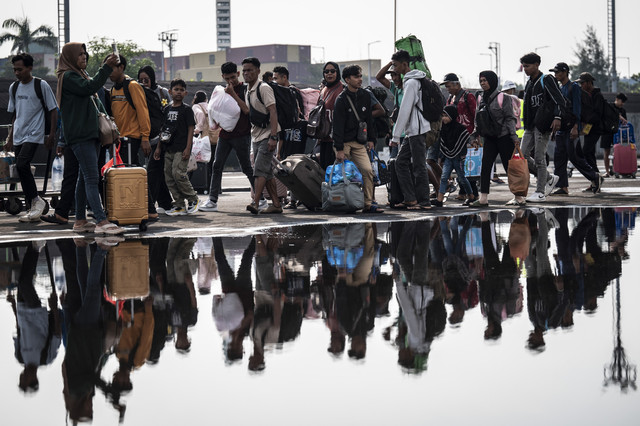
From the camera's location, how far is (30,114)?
12.3 metres

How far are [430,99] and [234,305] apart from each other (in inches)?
301

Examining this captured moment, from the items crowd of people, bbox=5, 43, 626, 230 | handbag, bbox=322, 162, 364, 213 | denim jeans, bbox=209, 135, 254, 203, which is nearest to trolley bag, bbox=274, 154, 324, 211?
crowd of people, bbox=5, 43, 626, 230

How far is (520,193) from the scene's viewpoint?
46.6ft

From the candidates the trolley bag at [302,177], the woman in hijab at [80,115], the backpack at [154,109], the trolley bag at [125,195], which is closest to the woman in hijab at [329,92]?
the trolley bag at [302,177]

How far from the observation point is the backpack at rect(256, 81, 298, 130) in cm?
1339

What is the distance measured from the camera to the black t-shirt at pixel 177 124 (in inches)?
525

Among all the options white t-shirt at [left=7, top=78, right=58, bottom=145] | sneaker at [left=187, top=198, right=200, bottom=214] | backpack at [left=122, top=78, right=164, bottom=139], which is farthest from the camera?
sneaker at [left=187, top=198, right=200, bottom=214]

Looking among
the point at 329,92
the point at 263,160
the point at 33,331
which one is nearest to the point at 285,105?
the point at 329,92

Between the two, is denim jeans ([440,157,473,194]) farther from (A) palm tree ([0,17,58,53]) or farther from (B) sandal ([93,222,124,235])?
(A) palm tree ([0,17,58,53])

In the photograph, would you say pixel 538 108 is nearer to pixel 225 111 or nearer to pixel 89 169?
pixel 225 111

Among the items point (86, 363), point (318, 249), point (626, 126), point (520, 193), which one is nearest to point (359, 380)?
point (86, 363)

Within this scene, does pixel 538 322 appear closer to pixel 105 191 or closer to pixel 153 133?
pixel 105 191

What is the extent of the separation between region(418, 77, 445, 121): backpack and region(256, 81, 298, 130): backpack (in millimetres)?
1632

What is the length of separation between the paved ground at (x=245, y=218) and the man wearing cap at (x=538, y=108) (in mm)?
460
